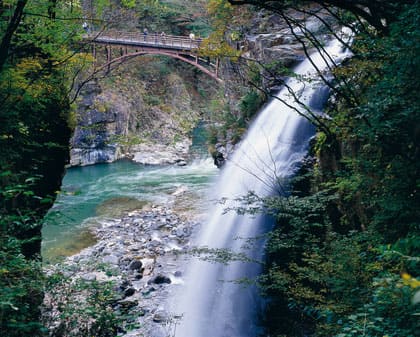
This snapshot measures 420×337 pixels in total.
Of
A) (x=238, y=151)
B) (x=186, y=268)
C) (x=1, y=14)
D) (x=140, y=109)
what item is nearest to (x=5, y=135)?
(x=1, y=14)

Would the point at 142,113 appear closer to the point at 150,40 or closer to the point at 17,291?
the point at 150,40

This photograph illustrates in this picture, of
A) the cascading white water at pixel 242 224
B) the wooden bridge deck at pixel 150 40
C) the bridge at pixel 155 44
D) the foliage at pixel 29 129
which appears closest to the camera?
the foliage at pixel 29 129

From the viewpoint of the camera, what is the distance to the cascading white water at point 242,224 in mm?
6133

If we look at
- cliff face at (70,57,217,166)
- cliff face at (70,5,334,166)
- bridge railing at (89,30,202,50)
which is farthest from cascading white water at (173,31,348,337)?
bridge railing at (89,30,202,50)

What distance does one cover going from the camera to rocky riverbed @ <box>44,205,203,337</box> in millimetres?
5536

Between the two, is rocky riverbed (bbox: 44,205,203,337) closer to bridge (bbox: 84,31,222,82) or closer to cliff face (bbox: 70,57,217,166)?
cliff face (bbox: 70,57,217,166)

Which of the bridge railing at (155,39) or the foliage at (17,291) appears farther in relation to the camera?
the bridge railing at (155,39)

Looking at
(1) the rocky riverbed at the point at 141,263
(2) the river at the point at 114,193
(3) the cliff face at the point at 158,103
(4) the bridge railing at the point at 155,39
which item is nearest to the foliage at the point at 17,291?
(1) the rocky riverbed at the point at 141,263

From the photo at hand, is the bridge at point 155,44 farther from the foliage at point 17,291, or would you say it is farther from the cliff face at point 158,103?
the foliage at point 17,291

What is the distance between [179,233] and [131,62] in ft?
59.4

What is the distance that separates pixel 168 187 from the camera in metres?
14.2

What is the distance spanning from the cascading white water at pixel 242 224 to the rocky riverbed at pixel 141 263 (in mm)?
412

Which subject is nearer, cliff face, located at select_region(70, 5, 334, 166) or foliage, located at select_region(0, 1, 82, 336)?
foliage, located at select_region(0, 1, 82, 336)

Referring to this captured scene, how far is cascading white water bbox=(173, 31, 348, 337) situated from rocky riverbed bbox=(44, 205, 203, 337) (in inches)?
16.2
